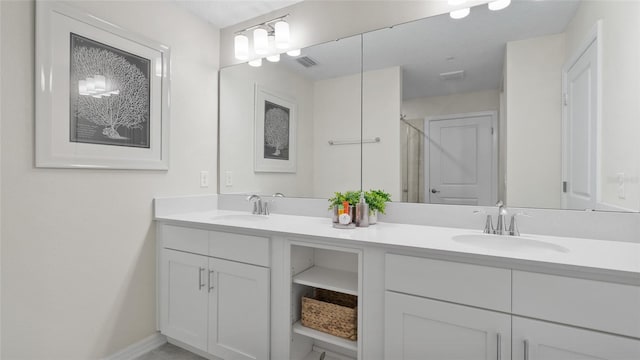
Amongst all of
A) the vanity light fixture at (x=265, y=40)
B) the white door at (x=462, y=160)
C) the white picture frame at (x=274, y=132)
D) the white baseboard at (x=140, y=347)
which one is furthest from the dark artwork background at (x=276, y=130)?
the white baseboard at (x=140, y=347)

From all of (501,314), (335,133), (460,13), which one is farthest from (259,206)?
(460,13)

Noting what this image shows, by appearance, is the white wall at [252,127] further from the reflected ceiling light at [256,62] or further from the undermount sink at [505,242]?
the undermount sink at [505,242]

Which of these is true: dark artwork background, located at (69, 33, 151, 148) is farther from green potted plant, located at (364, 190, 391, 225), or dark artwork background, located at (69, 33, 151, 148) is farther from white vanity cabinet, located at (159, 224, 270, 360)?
green potted plant, located at (364, 190, 391, 225)

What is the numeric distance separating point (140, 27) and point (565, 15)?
2303 millimetres

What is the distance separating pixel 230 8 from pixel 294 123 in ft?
3.08

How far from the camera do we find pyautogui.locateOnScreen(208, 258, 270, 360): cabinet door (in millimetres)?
1548

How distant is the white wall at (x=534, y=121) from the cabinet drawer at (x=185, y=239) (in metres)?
1.65

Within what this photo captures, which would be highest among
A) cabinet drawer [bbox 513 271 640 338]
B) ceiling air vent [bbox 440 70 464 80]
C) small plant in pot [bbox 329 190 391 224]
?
ceiling air vent [bbox 440 70 464 80]

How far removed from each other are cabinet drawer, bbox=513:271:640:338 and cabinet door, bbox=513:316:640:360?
0.08 ft

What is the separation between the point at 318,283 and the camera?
1510mm

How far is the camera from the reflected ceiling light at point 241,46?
2272mm

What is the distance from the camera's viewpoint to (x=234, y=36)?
7.77ft

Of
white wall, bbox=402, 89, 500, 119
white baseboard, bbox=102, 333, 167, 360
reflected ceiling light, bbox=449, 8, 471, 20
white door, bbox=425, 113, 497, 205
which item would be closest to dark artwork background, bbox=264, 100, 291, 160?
white wall, bbox=402, 89, 500, 119

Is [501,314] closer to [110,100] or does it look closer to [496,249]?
[496,249]
